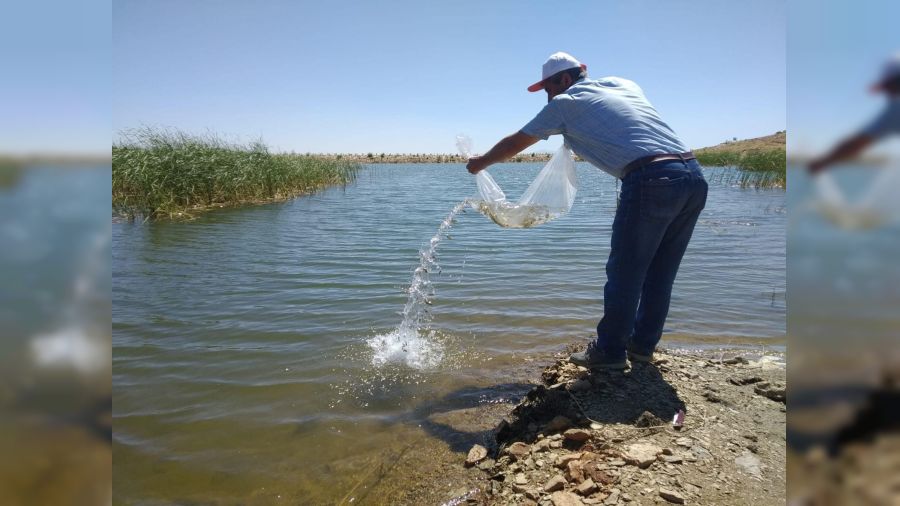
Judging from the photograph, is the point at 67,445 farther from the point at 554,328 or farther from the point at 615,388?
the point at 554,328

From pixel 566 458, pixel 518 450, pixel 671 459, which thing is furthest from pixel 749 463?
pixel 518 450

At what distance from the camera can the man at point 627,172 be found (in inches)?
119

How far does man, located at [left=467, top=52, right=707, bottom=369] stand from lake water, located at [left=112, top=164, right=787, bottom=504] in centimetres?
112

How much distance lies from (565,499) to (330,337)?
3205 millimetres

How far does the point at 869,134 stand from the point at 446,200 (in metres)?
19.0

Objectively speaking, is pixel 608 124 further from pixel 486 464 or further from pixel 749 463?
pixel 486 464

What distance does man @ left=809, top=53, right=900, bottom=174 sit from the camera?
1.53 ft

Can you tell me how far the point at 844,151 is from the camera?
522mm

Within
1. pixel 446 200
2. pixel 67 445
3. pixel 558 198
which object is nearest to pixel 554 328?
pixel 558 198

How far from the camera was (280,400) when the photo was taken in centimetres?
Result: 384

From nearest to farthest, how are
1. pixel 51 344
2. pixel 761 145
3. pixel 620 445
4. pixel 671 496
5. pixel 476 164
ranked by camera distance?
pixel 51 344
pixel 671 496
pixel 620 445
pixel 476 164
pixel 761 145

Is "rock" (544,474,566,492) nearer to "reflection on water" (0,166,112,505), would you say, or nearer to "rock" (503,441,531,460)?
"rock" (503,441,531,460)

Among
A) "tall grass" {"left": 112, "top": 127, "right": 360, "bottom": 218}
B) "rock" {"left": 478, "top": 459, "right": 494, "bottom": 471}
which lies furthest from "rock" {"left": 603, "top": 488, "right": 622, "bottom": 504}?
"tall grass" {"left": 112, "top": 127, "right": 360, "bottom": 218}

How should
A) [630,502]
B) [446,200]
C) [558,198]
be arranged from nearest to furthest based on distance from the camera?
[630,502]
[558,198]
[446,200]
